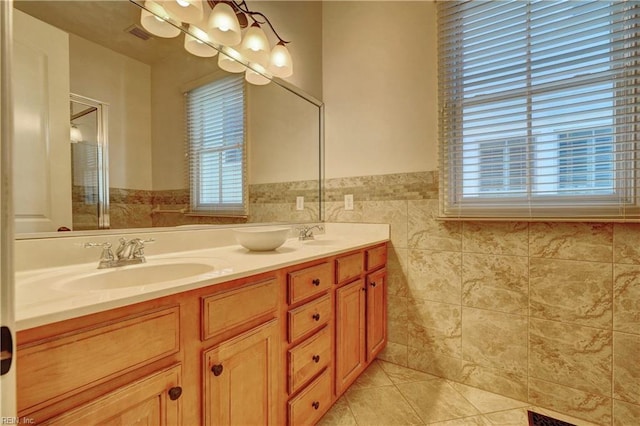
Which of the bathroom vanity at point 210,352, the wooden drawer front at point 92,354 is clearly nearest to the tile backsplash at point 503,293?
the bathroom vanity at point 210,352

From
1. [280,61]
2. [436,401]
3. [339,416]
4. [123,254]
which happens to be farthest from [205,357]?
[280,61]

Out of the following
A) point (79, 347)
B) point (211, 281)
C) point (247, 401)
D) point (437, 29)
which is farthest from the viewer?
point (437, 29)

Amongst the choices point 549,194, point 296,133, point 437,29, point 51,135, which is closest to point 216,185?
point 51,135

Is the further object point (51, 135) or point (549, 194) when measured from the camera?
point (549, 194)

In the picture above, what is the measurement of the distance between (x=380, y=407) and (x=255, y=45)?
217cm

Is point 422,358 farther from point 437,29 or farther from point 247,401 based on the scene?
point 437,29

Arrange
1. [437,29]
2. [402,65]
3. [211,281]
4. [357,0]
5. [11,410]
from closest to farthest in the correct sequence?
[11,410] → [211,281] → [437,29] → [402,65] → [357,0]

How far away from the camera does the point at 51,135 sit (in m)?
0.98

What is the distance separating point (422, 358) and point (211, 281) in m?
1.65

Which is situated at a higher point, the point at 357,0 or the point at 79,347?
the point at 357,0

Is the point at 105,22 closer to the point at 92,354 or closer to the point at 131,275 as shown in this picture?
the point at 131,275

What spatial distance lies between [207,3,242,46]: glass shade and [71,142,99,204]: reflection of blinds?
84cm

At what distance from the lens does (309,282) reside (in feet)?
4.06

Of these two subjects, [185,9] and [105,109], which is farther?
[185,9]
